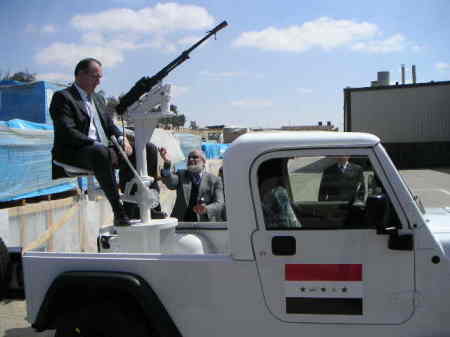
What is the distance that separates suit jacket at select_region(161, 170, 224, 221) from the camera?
465cm

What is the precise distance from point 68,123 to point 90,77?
436mm

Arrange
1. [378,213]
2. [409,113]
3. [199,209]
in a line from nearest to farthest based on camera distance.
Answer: [378,213], [199,209], [409,113]

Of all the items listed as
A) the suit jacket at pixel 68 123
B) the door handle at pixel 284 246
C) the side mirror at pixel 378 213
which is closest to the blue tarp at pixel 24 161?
the suit jacket at pixel 68 123

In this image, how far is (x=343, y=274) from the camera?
8.28 ft

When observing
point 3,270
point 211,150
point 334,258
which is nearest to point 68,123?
point 3,270

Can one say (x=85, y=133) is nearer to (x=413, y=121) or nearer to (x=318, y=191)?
(x=318, y=191)

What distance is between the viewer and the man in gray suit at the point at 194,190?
459 centimetres

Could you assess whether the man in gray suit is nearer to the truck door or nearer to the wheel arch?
the wheel arch

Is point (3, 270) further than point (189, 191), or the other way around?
point (189, 191)

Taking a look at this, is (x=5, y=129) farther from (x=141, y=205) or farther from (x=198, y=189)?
(x=141, y=205)

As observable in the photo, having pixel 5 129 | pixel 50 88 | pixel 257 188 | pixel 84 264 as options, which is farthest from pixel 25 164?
pixel 257 188

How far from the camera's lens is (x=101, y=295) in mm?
2816

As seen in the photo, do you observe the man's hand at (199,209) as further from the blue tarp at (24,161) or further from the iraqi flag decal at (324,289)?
the blue tarp at (24,161)

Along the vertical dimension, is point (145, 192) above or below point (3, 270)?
above
